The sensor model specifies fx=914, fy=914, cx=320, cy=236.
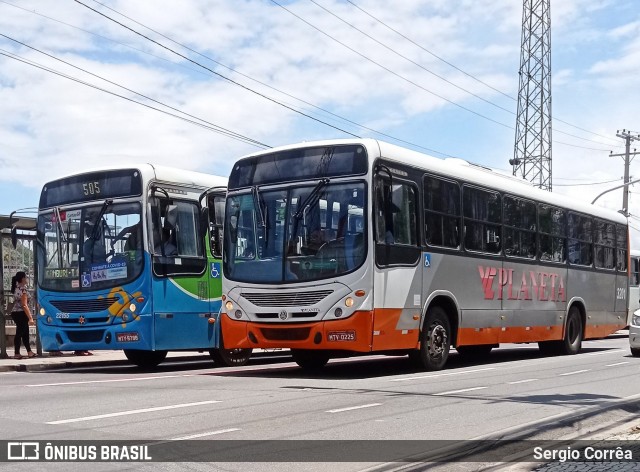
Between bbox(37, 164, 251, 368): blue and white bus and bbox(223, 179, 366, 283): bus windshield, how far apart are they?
1.89 m

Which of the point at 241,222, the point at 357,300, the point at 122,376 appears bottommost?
the point at 122,376

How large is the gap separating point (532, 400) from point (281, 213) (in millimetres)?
4830

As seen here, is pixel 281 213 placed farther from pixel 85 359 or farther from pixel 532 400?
pixel 85 359

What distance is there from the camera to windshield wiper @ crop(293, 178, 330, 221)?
13.7 m

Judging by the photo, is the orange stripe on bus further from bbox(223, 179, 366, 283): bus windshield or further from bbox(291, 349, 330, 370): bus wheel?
bbox(291, 349, 330, 370): bus wheel

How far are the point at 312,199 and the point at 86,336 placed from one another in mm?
5020

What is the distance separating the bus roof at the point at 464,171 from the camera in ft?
45.9

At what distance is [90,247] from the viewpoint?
15828 millimetres

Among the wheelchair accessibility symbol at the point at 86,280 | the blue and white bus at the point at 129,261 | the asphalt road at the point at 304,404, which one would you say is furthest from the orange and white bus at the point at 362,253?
the wheelchair accessibility symbol at the point at 86,280

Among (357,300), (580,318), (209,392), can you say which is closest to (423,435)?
(209,392)

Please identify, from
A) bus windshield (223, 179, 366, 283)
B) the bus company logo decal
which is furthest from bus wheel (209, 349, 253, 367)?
the bus company logo decal

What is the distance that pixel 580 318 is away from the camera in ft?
71.2

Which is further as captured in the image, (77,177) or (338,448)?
(77,177)

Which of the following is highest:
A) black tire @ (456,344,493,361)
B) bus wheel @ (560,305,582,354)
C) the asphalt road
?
bus wheel @ (560,305,582,354)
